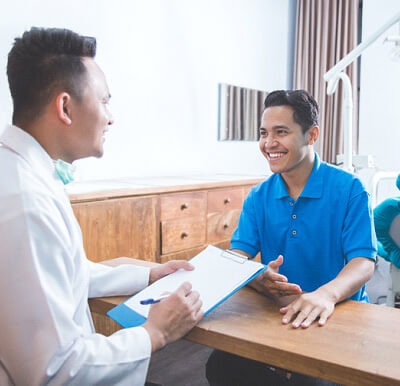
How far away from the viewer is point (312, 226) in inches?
55.0

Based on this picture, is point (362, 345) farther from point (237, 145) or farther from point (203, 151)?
point (237, 145)

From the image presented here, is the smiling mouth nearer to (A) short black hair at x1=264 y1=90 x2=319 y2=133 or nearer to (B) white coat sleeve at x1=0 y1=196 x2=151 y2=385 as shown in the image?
(A) short black hair at x1=264 y1=90 x2=319 y2=133

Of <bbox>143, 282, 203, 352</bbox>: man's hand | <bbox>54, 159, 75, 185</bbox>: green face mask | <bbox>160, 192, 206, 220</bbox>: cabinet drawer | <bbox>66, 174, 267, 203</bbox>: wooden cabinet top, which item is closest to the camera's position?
<bbox>143, 282, 203, 352</bbox>: man's hand

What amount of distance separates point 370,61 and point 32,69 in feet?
13.2

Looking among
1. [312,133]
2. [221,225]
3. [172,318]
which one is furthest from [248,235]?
[221,225]

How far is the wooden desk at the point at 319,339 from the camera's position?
70 centimetres

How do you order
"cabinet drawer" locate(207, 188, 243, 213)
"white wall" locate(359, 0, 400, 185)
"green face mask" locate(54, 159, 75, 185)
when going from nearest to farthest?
"green face mask" locate(54, 159, 75, 185), "cabinet drawer" locate(207, 188, 243, 213), "white wall" locate(359, 0, 400, 185)

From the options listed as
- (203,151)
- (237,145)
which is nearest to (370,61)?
(237,145)

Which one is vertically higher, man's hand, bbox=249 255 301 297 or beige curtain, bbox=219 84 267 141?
beige curtain, bbox=219 84 267 141

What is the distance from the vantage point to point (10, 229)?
0.69 metres

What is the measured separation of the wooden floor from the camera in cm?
203

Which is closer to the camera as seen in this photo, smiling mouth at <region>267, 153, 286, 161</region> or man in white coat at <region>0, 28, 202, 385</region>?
man in white coat at <region>0, 28, 202, 385</region>

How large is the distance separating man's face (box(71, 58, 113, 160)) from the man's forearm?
1.99ft

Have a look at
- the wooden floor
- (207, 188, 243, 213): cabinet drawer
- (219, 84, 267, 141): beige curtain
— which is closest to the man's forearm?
the wooden floor
